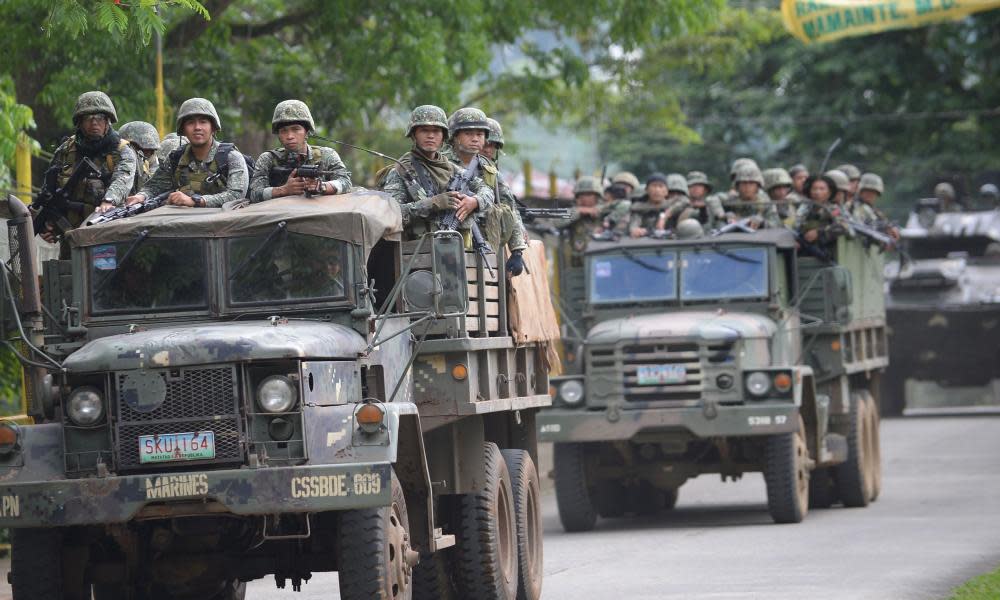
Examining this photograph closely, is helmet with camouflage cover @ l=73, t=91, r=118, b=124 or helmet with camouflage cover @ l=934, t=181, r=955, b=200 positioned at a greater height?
helmet with camouflage cover @ l=934, t=181, r=955, b=200

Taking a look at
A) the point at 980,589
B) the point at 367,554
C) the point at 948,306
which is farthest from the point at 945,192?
the point at 367,554

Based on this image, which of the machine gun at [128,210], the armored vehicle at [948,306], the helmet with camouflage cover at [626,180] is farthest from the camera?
the armored vehicle at [948,306]

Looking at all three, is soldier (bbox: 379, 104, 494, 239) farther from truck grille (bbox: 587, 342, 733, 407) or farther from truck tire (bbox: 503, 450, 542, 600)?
truck grille (bbox: 587, 342, 733, 407)

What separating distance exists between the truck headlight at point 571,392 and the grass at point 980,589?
5.32 meters

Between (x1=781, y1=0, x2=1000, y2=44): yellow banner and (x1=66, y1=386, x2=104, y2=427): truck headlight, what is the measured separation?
17663 mm

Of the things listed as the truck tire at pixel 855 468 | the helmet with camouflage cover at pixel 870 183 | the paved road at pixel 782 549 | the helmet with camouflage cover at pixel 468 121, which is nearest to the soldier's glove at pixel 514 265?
the helmet with camouflage cover at pixel 468 121

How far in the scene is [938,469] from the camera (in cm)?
2245

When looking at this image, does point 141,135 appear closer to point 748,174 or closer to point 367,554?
point 367,554

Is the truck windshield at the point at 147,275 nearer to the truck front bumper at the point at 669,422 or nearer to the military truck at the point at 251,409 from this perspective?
the military truck at the point at 251,409

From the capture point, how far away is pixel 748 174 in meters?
19.3

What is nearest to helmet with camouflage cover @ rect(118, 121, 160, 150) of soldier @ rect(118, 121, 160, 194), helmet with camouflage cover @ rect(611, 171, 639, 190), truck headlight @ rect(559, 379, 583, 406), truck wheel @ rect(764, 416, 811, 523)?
soldier @ rect(118, 121, 160, 194)

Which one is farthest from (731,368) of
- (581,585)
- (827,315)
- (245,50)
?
(245,50)

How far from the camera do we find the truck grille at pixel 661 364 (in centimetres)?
1672

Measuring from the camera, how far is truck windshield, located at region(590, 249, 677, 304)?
57.9 feet
